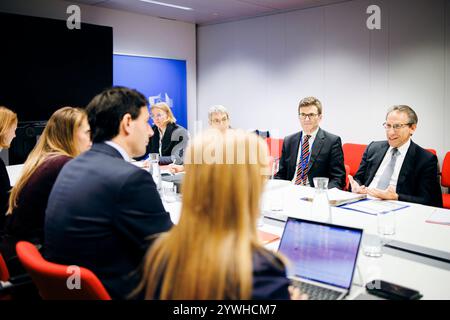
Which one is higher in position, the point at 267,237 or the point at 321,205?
the point at 321,205

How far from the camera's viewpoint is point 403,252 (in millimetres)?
1988

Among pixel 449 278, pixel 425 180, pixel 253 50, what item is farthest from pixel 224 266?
pixel 253 50

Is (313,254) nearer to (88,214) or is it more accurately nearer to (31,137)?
(88,214)

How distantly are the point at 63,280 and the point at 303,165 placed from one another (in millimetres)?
2676

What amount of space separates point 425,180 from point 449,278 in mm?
1513

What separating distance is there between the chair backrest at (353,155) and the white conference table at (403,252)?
264cm

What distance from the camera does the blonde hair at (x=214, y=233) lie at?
1018mm

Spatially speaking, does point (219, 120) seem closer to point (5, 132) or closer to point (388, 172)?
point (388, 172)

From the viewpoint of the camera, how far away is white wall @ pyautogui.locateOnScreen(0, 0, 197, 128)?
548 cm

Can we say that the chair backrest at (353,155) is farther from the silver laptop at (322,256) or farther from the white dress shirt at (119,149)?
the white dress shirt at (119,149)

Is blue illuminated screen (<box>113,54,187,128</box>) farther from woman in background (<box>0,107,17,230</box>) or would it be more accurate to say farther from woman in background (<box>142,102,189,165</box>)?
woman in background (<box>0,107,17,230</box>)

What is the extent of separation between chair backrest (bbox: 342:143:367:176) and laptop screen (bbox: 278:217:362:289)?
381cm

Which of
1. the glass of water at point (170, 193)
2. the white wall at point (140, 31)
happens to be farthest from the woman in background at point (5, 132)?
the white wall at point (140, 31)

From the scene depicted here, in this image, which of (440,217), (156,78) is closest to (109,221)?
(440,217)
